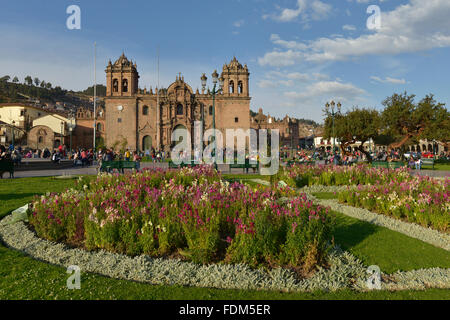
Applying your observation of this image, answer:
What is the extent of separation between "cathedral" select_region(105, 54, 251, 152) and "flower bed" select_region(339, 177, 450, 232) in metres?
41.7

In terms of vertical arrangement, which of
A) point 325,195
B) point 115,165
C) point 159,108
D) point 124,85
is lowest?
point 325,195

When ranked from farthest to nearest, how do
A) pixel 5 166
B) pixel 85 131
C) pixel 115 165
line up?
pixel 85 131, pixel 115 165, pixel 5 166

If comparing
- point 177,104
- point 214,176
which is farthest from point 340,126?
point 177,104

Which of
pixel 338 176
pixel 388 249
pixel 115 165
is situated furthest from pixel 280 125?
pixel 388 249

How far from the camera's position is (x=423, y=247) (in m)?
5.21

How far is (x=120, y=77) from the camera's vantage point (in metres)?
48.7

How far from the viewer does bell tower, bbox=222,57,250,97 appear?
49.8m

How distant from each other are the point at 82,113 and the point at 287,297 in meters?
62.3

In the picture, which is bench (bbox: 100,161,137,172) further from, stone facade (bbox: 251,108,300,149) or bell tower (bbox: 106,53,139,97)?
stone facade (bbox: 251,108,300,149)

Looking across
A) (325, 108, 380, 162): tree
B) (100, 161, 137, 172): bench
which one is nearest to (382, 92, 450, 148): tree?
(325, 108, 380, 162): tree

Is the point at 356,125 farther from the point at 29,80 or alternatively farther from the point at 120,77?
the point at 29,80

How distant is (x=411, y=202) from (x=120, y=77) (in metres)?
48.9

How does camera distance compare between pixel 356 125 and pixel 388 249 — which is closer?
pixel 388 249
